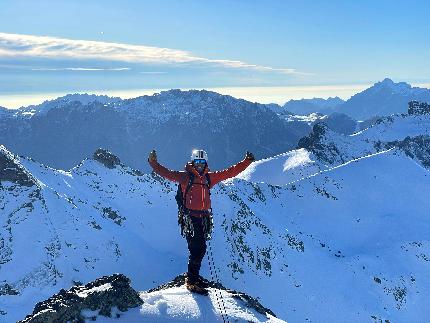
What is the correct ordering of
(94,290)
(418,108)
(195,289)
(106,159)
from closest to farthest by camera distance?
(94,290) < (195,289) < (106,159) < (418,108)

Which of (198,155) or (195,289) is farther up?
(198,155)

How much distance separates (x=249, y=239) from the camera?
4844 centimetres

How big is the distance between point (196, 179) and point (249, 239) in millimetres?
34184

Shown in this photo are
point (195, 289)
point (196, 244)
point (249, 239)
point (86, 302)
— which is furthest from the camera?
point (249, 239)

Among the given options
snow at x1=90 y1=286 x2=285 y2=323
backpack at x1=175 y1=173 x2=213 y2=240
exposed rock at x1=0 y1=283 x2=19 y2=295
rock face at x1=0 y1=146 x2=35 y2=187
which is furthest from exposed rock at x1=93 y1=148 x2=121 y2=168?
backpack at x1=175 y1=173 x2=213 y2=240

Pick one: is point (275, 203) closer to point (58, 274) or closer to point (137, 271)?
point (137, 271)

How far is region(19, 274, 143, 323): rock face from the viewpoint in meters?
13.4

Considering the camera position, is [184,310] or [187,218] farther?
[187,218]

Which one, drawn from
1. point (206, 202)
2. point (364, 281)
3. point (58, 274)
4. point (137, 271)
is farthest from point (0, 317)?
point (364, 281)

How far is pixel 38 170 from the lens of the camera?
4831 centimetres

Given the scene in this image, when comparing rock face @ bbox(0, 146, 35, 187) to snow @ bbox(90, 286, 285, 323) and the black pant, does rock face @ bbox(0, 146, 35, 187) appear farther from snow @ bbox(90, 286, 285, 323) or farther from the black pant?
the black pant

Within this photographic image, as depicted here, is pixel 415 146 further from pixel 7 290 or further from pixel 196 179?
pixel 196 179

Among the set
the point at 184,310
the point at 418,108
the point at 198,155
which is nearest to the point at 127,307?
the point at 184,310

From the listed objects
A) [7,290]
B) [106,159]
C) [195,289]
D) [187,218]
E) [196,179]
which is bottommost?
[7,290]
